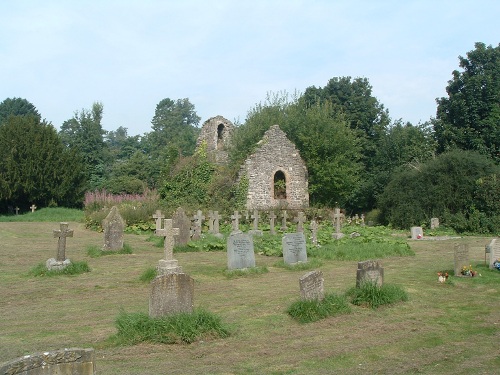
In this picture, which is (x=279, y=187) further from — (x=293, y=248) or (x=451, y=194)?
(x=293, y=248)

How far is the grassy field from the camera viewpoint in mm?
5832

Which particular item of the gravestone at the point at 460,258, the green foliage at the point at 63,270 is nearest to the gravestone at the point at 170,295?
the green foliage at the point at 63,270

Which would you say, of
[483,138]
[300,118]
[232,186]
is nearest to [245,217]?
[232,186]

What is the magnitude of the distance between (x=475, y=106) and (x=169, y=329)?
27.5 m

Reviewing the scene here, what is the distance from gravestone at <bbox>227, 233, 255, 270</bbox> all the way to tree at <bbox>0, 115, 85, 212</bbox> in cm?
2761

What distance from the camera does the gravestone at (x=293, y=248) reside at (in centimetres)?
1305

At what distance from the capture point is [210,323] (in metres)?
6.79

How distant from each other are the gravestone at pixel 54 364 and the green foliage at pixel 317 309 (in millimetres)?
4457

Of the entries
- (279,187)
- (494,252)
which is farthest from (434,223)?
(494,252)

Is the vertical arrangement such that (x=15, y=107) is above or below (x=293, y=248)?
above

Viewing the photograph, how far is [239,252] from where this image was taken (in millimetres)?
12086

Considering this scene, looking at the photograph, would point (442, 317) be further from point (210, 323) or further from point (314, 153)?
point (314, 153)

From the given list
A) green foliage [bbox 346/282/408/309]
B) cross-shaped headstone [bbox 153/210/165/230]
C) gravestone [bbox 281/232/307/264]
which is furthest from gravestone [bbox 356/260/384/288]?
cross-shaped headstone [bbox 153/210/165/230]

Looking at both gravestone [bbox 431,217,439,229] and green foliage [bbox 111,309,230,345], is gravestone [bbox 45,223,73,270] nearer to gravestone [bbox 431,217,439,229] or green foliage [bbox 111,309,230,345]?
green foliage [bbox 111,309,230,345]
